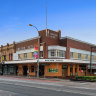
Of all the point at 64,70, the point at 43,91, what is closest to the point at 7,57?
the point at 64,70

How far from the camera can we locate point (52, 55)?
3772cm

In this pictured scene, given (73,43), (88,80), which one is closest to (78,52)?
(73,43)

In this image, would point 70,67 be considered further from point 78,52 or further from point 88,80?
point 88,80

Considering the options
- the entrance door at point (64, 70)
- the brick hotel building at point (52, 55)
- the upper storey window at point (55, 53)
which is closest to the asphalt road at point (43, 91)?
the brick hotel building at point (52, 55)

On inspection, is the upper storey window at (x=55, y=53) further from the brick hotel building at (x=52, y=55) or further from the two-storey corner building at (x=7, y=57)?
the two-storey corner building at (x=7, y=57)

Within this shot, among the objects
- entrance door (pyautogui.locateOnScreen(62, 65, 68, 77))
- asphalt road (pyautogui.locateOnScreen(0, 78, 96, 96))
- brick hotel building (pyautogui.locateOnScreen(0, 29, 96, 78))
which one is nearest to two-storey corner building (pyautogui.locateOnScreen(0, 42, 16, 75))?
brick hotel building (pyautogui.locateOnScreen(0, 29, 96, 78))

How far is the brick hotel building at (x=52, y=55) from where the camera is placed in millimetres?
37406

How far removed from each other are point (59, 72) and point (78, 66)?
7.92m

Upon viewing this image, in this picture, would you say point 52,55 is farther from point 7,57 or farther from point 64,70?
point 7,57

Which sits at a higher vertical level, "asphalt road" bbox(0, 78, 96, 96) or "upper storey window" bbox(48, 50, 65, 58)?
"upper storey window" bbox(48, 50, 65, 58)

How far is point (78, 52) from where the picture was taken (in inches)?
1724

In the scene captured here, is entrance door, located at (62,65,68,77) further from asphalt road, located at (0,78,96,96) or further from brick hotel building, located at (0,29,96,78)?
asphalt road, located at (0,78,96,96)

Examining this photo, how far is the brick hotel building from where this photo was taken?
123 ft

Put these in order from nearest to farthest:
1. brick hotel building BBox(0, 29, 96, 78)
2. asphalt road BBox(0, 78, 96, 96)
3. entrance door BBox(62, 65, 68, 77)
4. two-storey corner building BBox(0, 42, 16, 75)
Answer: asphalt road BBox(0, 78, 96, 96), brick hotel building BBox(0, 29, 96, 78), entrance door BBox(62, 65, 68, 77), two-storey corner building BBox(0, 42, 16, 75)
